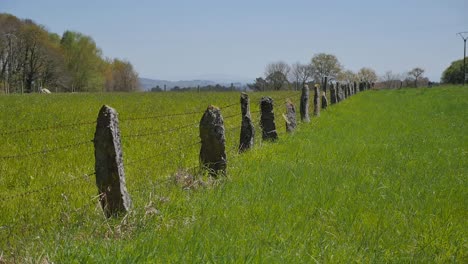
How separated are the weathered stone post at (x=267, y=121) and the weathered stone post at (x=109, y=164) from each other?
21.9 ft

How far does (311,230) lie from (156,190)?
6.66ft

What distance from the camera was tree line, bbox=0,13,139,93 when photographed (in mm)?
88562

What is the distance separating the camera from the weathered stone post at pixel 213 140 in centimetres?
743

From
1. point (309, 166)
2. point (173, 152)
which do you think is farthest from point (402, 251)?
point (173, 152)

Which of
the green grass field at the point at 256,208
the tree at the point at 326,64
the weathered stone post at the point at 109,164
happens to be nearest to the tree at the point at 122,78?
the tree at the point at 326,64

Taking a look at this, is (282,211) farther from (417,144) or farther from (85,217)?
(417,144)

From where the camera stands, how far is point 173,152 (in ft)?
33.1

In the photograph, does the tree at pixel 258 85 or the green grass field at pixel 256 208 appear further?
the tree at pixel 258 85

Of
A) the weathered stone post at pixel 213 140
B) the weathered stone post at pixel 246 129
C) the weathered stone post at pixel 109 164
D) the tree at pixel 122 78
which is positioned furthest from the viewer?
the tree at pixel 122 78

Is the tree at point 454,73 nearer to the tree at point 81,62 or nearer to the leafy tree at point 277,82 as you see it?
the leafy tree at point 277,82

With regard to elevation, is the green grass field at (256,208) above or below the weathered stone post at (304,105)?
below

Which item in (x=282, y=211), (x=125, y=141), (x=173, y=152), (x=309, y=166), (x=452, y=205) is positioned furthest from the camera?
(x=125, y=141)

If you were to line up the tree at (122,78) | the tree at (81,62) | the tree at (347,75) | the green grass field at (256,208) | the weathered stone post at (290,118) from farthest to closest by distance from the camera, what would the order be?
the tree at (347,75), the tree at (122,78), the tree at (81,62), the weathered stone post at (290,118), the green grass field at (256,208)

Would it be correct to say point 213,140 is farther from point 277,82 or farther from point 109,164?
point 277,82
